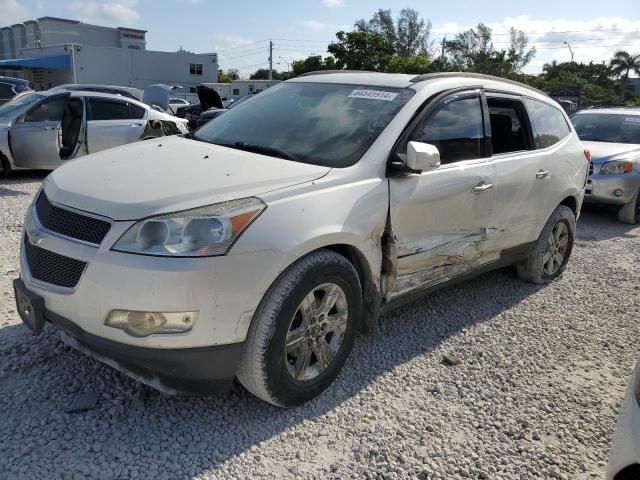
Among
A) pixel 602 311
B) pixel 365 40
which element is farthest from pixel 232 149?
pixel 365 40

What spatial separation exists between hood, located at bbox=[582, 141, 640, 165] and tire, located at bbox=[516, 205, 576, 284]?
362 centimetres

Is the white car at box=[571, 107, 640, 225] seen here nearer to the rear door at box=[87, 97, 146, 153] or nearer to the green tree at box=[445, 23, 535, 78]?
the rear door at box=[87, 97, 146, 153]

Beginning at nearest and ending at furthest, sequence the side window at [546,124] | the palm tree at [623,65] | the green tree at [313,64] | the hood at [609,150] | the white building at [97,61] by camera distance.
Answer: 1. the side window at [546,124]
2. the hood at [609,150]
3. the green tree at [313,64]
4. the white building at [97,61]
5. the palm tree at [623,65]

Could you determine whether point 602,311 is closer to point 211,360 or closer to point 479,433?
point 479,433

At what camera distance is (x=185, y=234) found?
2488 millimetres

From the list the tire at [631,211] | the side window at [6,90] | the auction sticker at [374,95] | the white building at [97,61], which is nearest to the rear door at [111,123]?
the side window at [6,90]

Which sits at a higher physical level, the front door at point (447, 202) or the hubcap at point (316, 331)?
the front door at point (447, 202)

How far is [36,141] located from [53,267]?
6.98 meters

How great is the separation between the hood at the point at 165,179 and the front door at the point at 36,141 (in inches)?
239

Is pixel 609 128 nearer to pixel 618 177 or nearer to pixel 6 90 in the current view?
pixel 618 177

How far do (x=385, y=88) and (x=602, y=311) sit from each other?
276cm

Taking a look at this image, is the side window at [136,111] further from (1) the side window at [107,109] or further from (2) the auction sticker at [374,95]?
(2) the auction sticker at [374,95]

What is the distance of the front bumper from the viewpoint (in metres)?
8.15

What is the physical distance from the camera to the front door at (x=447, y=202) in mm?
3393
